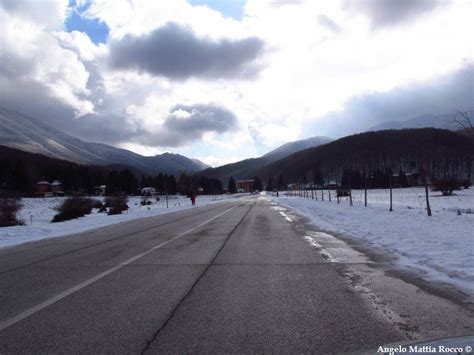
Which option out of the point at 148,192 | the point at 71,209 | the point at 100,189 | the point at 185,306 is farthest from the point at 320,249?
the point at 148,192

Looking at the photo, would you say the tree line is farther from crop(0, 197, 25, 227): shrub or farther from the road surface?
the road surface

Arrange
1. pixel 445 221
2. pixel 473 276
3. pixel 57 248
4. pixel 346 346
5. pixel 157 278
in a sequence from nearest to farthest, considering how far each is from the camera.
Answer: pixel 346 346 < pixel 473 276 < pixel 157 278 < pixel 57 248 < pixel 445 221

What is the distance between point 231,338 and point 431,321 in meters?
2.25

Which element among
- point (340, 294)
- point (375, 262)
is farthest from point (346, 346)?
point (375, 262)

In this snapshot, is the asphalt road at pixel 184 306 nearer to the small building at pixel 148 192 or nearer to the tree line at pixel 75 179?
the tree line at pixel 75 179

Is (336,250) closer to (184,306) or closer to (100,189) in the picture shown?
(184,306)

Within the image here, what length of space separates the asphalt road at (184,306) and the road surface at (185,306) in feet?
0.04

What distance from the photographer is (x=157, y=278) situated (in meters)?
7.23

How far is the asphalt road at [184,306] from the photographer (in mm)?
4059

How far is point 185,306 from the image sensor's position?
5.36m

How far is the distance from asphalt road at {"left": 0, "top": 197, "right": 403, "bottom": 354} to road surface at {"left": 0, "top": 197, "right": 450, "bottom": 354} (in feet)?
0.04

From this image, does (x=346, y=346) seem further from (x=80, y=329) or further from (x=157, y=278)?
(x=157, y=278)

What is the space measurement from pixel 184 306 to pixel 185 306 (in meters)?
0.01

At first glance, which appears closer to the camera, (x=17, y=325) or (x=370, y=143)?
(x=17, y=325)
